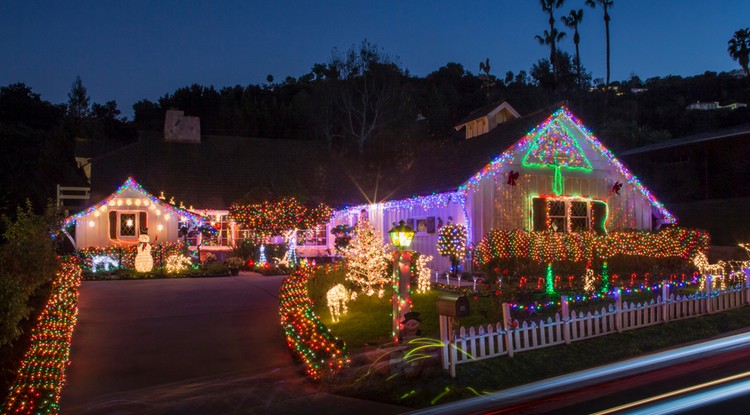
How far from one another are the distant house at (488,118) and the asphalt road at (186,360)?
50.1ft

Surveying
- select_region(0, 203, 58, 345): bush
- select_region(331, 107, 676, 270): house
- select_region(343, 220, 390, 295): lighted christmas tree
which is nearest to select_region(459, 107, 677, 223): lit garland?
select_region(331, 107, 676, 270): house

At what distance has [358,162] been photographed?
35.0 metres

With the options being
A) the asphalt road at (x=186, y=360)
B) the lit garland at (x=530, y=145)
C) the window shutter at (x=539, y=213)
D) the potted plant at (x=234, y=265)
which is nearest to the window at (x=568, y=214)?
the window shutter at (x=539, y=213)

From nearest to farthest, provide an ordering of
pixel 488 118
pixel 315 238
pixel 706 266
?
1. pixel 706 266
2. pixel 315 238
3. pixel 488 118

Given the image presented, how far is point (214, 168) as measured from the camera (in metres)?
28.8

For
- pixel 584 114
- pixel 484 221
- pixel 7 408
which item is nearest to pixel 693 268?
pixel 484 221

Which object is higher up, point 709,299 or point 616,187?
point 616,187

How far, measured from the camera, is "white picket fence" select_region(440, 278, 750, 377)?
8.93 meters

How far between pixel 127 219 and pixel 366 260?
12331mm

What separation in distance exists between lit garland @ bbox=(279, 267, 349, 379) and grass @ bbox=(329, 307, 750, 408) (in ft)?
1.12

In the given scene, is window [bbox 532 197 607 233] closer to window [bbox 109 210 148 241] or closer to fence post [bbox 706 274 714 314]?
fence post [bbox 706 274 714 314]

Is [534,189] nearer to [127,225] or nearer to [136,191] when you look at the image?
[136,191]

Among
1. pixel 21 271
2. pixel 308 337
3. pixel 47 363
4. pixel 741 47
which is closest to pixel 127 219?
pixel 21 271

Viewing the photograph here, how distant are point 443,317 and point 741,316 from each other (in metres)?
7.20
